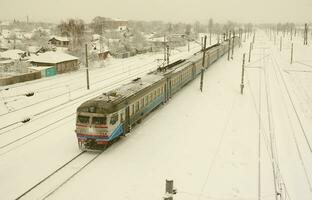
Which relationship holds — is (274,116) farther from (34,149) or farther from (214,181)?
(34,149)

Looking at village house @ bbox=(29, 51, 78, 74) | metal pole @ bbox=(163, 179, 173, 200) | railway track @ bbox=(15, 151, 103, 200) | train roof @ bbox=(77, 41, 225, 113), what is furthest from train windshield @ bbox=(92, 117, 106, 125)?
village house @ bbox=(29, 51, 78, 74)

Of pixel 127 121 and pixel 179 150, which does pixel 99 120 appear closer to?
pixel 127 121

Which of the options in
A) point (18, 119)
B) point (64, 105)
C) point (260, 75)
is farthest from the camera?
point (260, 75)

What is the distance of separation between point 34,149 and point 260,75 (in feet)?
124

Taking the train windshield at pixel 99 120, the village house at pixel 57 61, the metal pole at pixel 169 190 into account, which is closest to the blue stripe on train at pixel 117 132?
the train windshield at pixel 99 120

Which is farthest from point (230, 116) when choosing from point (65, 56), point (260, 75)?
point (65, 56)

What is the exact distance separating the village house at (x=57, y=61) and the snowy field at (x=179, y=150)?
53.0ft

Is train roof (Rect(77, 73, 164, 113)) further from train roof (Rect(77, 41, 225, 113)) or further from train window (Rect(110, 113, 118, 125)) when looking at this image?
train window (Rect(110, 113, 118, 125))

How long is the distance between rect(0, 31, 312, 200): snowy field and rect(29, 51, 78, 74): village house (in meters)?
16.1

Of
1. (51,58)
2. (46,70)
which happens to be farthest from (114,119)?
(51,58)

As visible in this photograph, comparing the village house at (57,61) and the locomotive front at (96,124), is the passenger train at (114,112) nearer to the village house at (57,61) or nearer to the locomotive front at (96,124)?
the locomotive front at (96,124)

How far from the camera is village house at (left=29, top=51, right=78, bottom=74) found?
54062mm

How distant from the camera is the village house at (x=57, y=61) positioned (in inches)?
2128

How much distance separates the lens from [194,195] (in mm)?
15805
